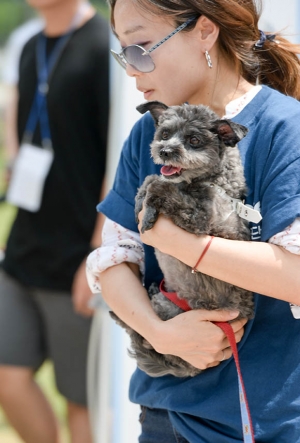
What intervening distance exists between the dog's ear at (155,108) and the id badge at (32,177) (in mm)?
1881

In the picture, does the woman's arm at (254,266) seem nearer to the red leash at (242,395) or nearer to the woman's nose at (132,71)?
the red leash at (242,395)

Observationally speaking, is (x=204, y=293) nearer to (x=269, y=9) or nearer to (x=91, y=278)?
(x=91, y=278)

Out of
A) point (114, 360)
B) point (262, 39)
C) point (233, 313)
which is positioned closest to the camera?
point (233, 313)

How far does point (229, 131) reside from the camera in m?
1.78

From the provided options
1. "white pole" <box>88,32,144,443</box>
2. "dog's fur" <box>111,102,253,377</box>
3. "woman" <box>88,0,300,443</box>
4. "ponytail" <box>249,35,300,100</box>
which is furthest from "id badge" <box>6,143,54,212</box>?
"dog's fur" <box>111,102,253,377</box>

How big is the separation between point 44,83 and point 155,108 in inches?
77.7

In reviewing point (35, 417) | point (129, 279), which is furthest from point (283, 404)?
point (35, 417)

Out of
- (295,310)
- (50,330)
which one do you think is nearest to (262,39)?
(295,310)

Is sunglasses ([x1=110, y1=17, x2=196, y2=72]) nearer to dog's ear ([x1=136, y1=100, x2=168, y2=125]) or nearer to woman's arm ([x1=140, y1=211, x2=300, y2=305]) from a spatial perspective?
dog's ear ([x1=136, y1=100, x2=168, y2=125])

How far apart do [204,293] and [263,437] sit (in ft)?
1.22

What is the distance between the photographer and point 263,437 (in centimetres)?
184

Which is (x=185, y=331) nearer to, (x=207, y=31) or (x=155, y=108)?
(x=155, y=108)

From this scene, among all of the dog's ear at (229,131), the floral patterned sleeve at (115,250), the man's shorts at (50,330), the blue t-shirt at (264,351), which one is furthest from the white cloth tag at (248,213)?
the man's shorts at (50,330)

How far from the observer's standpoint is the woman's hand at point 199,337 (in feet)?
6.12
